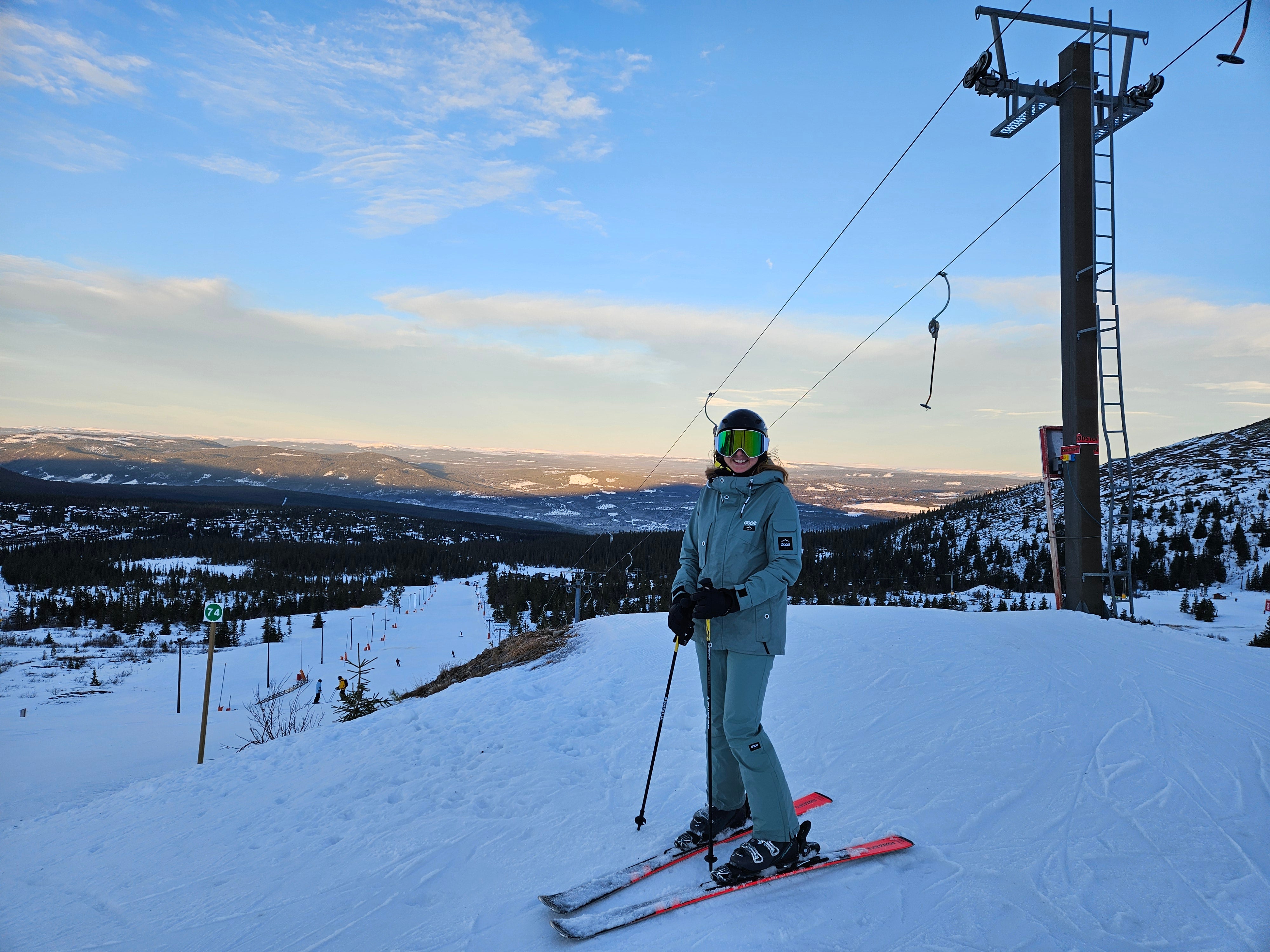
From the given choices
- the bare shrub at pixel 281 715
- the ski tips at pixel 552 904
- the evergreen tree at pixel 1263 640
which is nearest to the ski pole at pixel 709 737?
the ski tips at pixel 552 904

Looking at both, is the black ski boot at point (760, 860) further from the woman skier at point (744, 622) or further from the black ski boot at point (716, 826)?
the black ski boot at point (716, 826)

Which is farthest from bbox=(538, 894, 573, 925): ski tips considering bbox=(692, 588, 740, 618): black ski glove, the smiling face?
the smiling face

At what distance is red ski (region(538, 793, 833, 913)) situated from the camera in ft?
10.6

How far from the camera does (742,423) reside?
3715 millimetres

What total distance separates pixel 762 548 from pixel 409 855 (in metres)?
3.07

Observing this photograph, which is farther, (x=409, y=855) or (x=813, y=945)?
(x=409, y=855)

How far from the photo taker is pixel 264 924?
3.57 metres

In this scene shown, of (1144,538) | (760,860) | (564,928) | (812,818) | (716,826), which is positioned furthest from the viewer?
(1144,538)

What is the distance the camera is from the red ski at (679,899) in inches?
117

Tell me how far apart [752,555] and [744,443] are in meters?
0.64

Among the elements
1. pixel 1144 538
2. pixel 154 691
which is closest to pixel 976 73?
pixel 1144 538

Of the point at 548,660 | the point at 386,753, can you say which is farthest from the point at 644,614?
the point at 386,753

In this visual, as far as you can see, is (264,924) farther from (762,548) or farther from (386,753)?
(762,548)

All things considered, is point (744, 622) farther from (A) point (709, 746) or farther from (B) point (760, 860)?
(B) point (760, 860)
